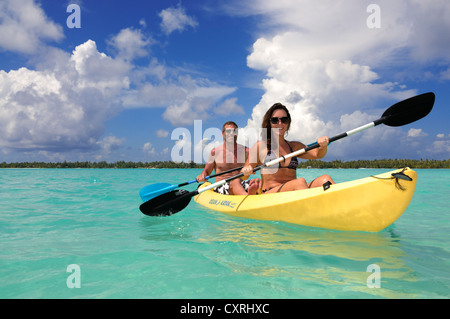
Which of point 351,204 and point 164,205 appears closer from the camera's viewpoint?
point 351,204

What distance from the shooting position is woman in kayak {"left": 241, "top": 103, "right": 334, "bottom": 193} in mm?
5039

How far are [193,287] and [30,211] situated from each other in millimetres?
6441

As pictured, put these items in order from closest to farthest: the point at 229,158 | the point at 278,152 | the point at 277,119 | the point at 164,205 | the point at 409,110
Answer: the point at 277,119
the point at 409,110
the point at 278,152
the point at 164,205
the point at 229,158

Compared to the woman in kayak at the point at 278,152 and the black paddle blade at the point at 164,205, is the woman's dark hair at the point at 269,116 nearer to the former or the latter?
the woman in kayak at the point at 278,152

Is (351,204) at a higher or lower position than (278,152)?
lower

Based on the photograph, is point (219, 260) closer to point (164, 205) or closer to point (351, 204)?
point (351, 204)

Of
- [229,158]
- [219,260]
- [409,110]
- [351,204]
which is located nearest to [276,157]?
[351,204]

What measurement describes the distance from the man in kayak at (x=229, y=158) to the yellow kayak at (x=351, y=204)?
1.86m

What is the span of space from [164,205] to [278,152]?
262 centimetres

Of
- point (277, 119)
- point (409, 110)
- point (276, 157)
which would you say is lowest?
point (276, 157)

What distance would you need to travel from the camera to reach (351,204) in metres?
4.22

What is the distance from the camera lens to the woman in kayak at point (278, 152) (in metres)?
5.04
